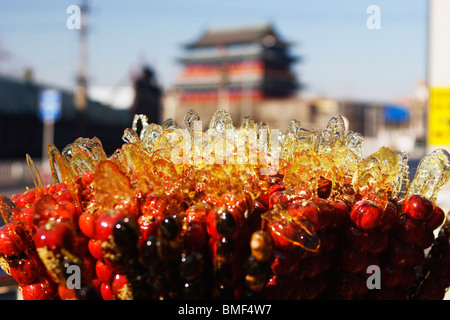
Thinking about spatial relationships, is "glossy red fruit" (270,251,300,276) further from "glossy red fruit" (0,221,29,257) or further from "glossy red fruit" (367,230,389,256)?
"glossy red fruit" (0,221,29,257)

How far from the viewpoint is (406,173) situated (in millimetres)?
1394

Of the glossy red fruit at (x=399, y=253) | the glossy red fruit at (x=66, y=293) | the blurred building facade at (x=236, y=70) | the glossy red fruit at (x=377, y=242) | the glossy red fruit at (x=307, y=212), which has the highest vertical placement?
the blurred building facade at (x=236, y=70)

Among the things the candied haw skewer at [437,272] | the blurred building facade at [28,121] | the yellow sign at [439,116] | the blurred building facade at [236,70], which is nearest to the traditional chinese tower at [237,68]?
the blurred building facade at [236,70]

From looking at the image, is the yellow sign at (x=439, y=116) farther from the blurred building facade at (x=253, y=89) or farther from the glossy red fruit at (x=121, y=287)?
the blurred building facade at (x=253, y=89)

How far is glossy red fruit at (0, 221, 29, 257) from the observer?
3.77ft

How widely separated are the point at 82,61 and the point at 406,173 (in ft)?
45.4

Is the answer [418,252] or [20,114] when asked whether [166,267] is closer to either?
[418,252]

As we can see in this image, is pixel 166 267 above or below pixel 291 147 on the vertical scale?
below

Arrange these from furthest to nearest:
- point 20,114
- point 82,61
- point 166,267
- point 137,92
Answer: point 137,92, point 20,114, point 82,61, point 166,267

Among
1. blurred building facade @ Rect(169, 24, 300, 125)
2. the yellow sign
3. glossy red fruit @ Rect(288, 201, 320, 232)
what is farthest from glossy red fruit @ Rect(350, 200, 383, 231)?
blurred building facade @ Rect(169, 24, 300, 125)

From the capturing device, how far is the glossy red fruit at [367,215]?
115 centimetres

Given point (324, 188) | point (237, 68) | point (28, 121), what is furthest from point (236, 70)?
point (324, 188)
